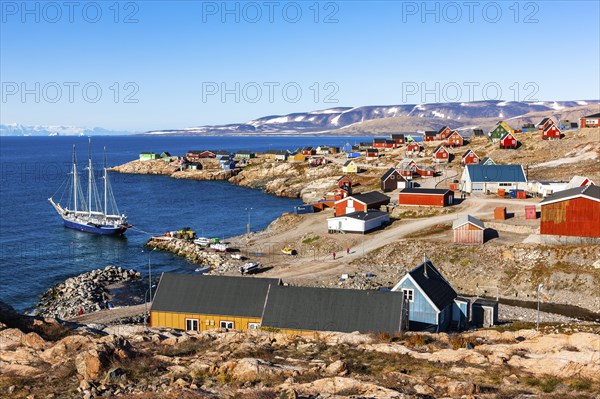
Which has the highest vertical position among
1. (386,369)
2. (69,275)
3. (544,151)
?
(544,151)

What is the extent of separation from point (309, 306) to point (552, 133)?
103 m

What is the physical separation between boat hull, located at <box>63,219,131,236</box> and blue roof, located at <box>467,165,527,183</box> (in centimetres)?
Result: 5362

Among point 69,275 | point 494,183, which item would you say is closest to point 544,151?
point 494,183

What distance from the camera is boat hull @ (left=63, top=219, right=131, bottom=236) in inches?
3282

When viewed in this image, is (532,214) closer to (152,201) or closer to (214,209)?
(214,209)

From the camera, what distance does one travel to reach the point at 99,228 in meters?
85.4

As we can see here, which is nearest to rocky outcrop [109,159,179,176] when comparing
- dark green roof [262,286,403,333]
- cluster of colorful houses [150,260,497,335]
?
cluster of colorful houses [150,260,497,335]

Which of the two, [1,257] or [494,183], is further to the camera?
[494,183]

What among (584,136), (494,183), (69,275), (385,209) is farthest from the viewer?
(584,136)

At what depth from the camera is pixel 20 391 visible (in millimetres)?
19062

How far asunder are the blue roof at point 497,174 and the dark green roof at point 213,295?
184 feet

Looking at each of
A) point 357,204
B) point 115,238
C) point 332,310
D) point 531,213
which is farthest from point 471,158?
point 332,310

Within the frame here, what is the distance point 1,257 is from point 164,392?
2250 inches

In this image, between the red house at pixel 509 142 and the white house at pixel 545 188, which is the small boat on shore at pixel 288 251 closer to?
the white house at pixel 545 188
